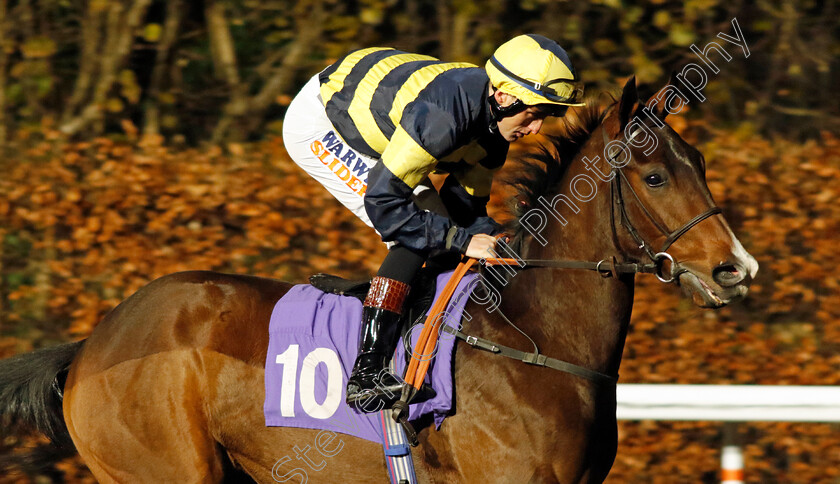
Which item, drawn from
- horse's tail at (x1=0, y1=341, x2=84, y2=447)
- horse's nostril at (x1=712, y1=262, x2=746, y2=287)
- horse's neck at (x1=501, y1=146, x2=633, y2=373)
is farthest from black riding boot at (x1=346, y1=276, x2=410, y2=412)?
horse's tail at (x1=0, y1=341, x2=84, y2=447)

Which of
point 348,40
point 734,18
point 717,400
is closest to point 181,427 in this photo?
point 717,400

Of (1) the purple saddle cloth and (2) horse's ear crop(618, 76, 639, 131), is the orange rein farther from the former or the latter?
(2) horse's ear crop(618, 76, 639, 131)

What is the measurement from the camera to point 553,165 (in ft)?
10.6

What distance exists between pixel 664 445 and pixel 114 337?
315cm

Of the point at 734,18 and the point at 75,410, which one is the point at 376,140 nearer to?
the point at 75,410

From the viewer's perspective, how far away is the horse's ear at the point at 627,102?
295 centimetres

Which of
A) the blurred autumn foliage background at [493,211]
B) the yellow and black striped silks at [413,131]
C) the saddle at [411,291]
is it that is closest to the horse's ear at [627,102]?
the yellow and black striped silks at [413,131]

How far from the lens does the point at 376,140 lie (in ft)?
11.3

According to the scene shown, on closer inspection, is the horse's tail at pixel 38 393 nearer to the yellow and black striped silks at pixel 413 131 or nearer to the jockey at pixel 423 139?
the jockey at pixel 423 139

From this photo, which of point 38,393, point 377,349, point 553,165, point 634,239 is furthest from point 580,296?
point 38,393

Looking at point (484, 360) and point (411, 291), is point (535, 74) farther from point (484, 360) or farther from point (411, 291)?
point (484, 360)

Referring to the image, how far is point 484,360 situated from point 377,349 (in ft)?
1.24

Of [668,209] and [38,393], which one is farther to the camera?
[38,393]

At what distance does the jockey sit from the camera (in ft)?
9.87
